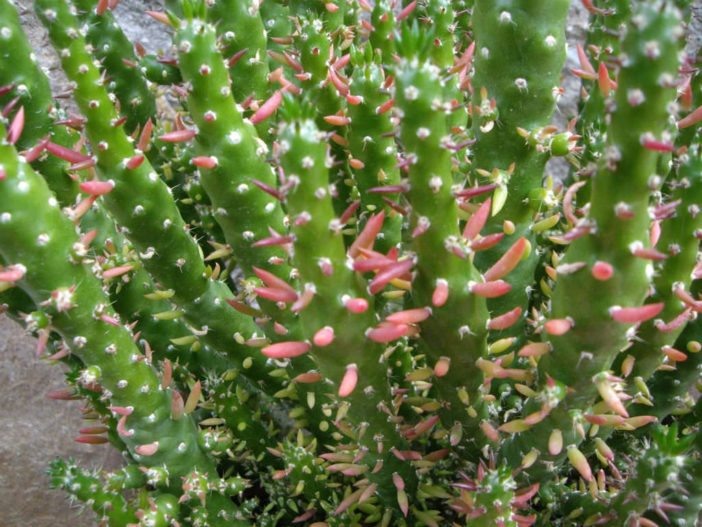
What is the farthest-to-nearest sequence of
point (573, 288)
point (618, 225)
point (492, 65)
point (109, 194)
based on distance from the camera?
1. point (492, 65)
2. point (109, 194)
3. point (573, 288)
4. point (618, 225)

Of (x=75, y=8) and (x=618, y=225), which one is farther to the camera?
(x=75, y=8)

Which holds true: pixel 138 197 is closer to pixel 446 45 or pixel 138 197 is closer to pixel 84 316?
pixel 84 316

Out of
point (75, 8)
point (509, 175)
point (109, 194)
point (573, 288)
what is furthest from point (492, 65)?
point (75, 8)

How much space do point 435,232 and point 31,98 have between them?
3.87ft

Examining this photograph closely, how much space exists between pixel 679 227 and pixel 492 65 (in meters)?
0.60

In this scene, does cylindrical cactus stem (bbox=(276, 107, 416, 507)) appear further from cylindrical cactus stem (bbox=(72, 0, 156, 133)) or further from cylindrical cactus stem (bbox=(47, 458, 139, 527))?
cylindrical cactus stem (bbox=(72, 0, 156, 133))

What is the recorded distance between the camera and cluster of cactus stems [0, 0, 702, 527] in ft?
3.64

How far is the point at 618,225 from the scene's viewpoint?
40.1 inches

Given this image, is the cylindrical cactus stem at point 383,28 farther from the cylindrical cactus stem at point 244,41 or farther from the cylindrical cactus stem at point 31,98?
the cylindrical cactus stem at point 31,98

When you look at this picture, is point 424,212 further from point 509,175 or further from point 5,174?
point 5,174

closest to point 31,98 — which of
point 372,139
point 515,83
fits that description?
point 372,139

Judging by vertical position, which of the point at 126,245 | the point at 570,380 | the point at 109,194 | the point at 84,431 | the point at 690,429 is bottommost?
the point at 84,431

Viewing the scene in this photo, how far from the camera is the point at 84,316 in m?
1.36

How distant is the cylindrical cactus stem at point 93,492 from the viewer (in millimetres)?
1478
